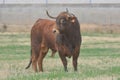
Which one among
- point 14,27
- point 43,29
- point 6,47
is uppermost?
point 43,29

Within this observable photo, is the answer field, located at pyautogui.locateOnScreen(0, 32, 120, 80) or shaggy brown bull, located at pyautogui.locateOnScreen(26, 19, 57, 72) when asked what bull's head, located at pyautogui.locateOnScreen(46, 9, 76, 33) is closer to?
field, located at pyautogui.locateOnScreen(0, 32, 120, 80)

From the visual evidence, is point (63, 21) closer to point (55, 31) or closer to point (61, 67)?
point (55, 31)

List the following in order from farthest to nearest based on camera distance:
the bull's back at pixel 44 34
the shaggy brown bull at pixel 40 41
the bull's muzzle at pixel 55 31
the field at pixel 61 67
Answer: the shaggy brown bull at pixel 40 41
the bull's back at pixel 44 34
the bull's muzzle at pixel 55 31
the field at pixel 61 67

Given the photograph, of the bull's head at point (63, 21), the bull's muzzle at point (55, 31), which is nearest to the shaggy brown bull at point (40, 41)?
the bull's muzzle at point (55, 31)

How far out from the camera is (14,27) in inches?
1843

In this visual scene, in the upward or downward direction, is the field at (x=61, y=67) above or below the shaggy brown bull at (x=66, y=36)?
below

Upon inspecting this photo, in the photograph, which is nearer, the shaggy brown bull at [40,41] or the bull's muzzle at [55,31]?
the bull's muzzle at [55,31]

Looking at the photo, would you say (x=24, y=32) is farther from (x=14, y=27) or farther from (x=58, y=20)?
(x=58, y=20)

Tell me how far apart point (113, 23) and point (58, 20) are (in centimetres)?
3007

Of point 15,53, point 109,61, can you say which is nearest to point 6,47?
point 15,53

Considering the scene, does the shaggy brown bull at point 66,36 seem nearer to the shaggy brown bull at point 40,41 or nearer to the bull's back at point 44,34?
the bull's back at point 44,34

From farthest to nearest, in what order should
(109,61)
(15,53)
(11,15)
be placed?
1. (11,15)
2. (15,53)
3. (109,61)

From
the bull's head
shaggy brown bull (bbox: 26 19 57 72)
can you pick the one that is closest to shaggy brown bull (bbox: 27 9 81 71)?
the bull's head

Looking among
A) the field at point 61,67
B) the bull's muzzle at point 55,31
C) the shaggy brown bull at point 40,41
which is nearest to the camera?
the field at point 61,67
